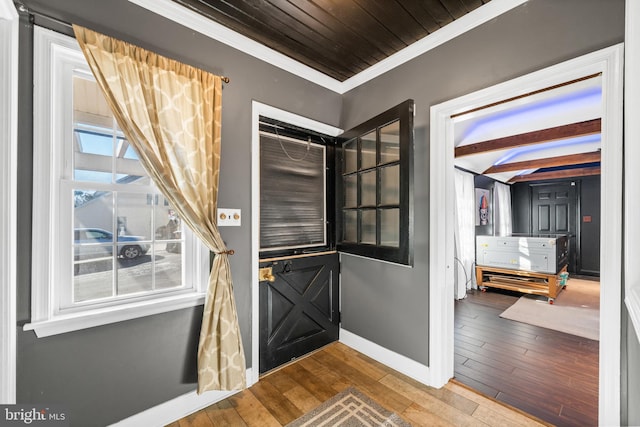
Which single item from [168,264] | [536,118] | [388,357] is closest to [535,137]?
[536,118]

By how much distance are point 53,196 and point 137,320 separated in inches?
32.2

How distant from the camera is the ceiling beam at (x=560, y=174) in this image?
17.3 feet

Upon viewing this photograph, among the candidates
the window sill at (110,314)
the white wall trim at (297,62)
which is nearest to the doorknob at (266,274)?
the window sill at (110,314)

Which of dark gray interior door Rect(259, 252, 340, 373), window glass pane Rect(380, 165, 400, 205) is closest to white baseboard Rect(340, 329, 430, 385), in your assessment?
dark gray interior door Rect(259, 252, 340, 373)

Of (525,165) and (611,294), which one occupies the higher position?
(525,165)

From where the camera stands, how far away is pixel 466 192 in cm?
471

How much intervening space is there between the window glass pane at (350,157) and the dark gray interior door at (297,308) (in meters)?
0.87

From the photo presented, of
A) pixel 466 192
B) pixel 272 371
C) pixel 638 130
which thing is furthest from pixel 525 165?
pixel 272 371

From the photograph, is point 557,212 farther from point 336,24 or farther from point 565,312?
point 336,24

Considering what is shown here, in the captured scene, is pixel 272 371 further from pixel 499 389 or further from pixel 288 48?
pixel 288 48

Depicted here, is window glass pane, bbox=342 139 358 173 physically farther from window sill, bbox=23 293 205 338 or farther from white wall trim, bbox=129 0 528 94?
window sill, bbox=23 293 205 338

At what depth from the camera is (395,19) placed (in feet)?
6.01

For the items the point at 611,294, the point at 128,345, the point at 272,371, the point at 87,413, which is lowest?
the point at 272,371

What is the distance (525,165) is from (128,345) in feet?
19.5
